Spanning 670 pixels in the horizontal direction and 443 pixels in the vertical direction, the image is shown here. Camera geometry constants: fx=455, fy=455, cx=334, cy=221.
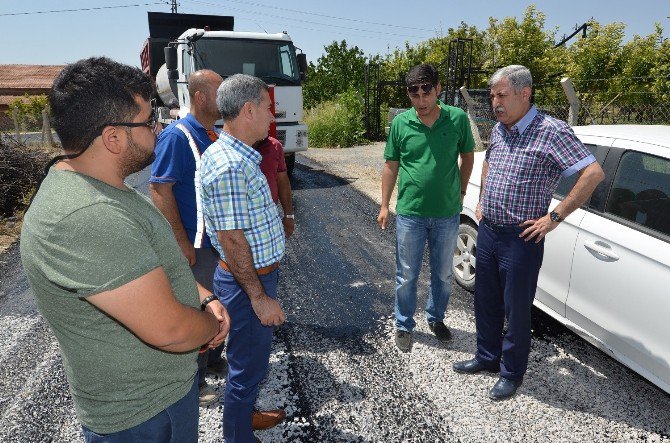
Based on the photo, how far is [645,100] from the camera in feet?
42.0

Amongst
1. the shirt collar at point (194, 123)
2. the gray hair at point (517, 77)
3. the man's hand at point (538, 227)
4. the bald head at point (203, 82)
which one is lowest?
the man's hand at point (538, 227)

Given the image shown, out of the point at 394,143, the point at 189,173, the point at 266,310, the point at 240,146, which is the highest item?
the point at 240,146

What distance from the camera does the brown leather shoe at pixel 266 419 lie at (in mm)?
2689

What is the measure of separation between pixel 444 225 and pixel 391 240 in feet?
9.11

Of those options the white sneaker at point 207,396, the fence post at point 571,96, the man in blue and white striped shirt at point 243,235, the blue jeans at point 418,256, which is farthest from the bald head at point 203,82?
the fence post at point 571,96

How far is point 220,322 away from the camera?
66.6 inches

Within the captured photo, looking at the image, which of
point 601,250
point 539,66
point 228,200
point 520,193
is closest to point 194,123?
point 228,200

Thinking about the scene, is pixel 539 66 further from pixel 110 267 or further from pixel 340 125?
pixel 110 267

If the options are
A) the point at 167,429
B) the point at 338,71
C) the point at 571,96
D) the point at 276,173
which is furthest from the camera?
the point at 338,71

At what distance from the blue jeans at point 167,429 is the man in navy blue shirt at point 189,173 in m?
1.25

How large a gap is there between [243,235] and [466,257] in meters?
3.01

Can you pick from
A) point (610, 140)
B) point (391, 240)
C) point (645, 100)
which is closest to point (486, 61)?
point (645, 100)

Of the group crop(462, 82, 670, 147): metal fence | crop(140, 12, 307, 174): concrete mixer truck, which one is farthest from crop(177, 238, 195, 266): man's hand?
crop(462, 82, 670, 147): metal fence

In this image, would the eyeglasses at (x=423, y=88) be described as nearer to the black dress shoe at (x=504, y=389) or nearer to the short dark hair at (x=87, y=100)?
the black dress shoe at (x=504, y=389)
